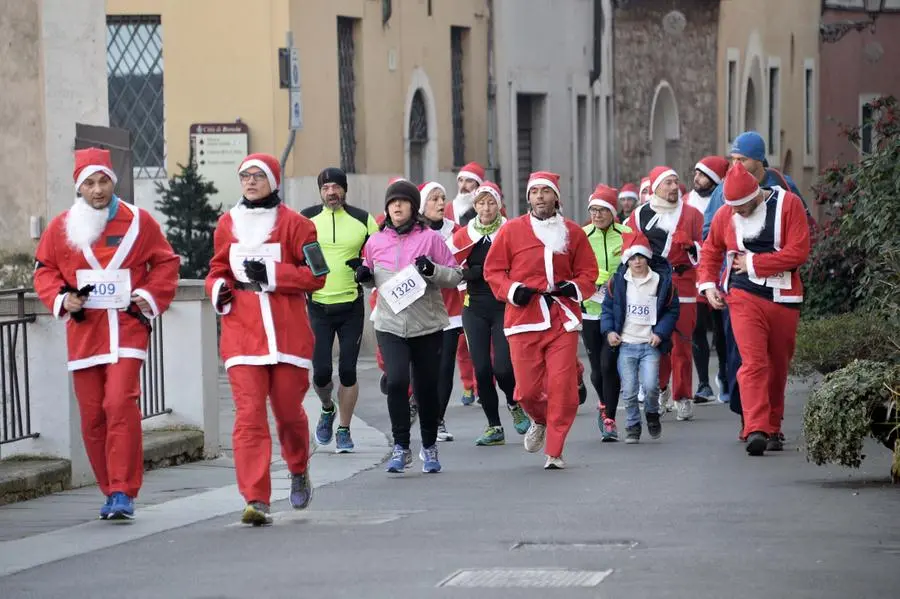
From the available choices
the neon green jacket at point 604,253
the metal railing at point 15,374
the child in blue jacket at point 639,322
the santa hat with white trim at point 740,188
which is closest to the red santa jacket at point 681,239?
the neon green jacket at point 604,253

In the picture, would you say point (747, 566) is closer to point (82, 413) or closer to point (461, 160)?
point (82, 413)

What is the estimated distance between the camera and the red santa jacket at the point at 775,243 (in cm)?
1313

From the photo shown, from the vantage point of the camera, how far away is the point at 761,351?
13211mm

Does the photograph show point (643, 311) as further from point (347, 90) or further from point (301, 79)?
point (347, 90)

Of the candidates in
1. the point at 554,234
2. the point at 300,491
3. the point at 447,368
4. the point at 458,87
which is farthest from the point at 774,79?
the point at 300,491

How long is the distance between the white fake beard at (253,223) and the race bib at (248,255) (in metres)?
0.05

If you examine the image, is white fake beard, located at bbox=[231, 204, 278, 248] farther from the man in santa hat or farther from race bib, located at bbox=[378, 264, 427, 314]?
race bib, located at bbox=[378, 264, 427, 314]

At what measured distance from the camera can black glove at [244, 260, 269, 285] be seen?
34.7ft

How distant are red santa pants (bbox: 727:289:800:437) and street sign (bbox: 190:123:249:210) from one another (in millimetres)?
10814

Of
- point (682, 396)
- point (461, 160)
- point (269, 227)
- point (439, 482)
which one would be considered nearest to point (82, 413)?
point (269, 227)

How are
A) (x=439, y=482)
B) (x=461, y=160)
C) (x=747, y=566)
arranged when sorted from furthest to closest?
(x=461, y=160), (x=439, y=482), (x=747, y=566)

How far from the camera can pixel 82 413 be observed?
35.9 feet

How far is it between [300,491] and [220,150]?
13.0 m

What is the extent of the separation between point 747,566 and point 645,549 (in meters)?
0.68
